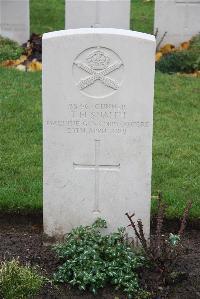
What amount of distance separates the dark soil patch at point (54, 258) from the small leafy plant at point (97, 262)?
0.25 ft

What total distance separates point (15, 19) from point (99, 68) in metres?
7.87

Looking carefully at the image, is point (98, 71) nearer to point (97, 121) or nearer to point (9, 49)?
point (97, 121)

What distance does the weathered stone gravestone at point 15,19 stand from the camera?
42.0ft

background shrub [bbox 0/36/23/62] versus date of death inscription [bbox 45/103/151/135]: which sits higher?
background shrub [bbox 0/36/23/62]

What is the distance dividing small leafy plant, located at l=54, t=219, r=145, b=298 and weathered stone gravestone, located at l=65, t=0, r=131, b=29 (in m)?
7.49

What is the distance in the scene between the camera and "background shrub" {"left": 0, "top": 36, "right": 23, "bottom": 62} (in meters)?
11.6

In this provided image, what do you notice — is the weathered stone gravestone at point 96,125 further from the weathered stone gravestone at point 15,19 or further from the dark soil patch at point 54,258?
the weathered stone gravestone at point 15,19

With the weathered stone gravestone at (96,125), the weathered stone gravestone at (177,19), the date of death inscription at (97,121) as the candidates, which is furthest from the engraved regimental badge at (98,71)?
the weathered stone gravestone at (177,19)

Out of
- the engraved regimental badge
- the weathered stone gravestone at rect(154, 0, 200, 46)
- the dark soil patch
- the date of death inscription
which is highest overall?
the weathered stone gravestone at rect(154, 0, 200, 46)

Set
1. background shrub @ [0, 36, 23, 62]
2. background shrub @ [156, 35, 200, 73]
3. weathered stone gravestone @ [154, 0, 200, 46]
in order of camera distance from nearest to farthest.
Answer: background shrub @ [156, 35, 200, 73] → background shrub @ [0, 36, 23, 62] → weathered stone gravestone @ [154, 0, 200, 46]


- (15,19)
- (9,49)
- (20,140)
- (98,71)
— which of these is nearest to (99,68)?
(98,71)

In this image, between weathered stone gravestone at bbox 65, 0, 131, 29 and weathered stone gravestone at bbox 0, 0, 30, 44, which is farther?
weathered stone gravestone at bbox 0, 0, 30, 44

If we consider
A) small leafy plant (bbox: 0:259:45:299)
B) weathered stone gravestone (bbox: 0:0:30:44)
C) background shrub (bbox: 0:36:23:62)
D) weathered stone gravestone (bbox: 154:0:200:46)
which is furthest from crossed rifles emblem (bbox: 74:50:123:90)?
weathered stone gravestone (bbox: 0:0:30:44)

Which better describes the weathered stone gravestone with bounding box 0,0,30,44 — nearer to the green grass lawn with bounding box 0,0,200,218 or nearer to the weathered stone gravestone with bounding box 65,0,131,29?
the weathered stone gravestone with bounding box 65,0,131,29
